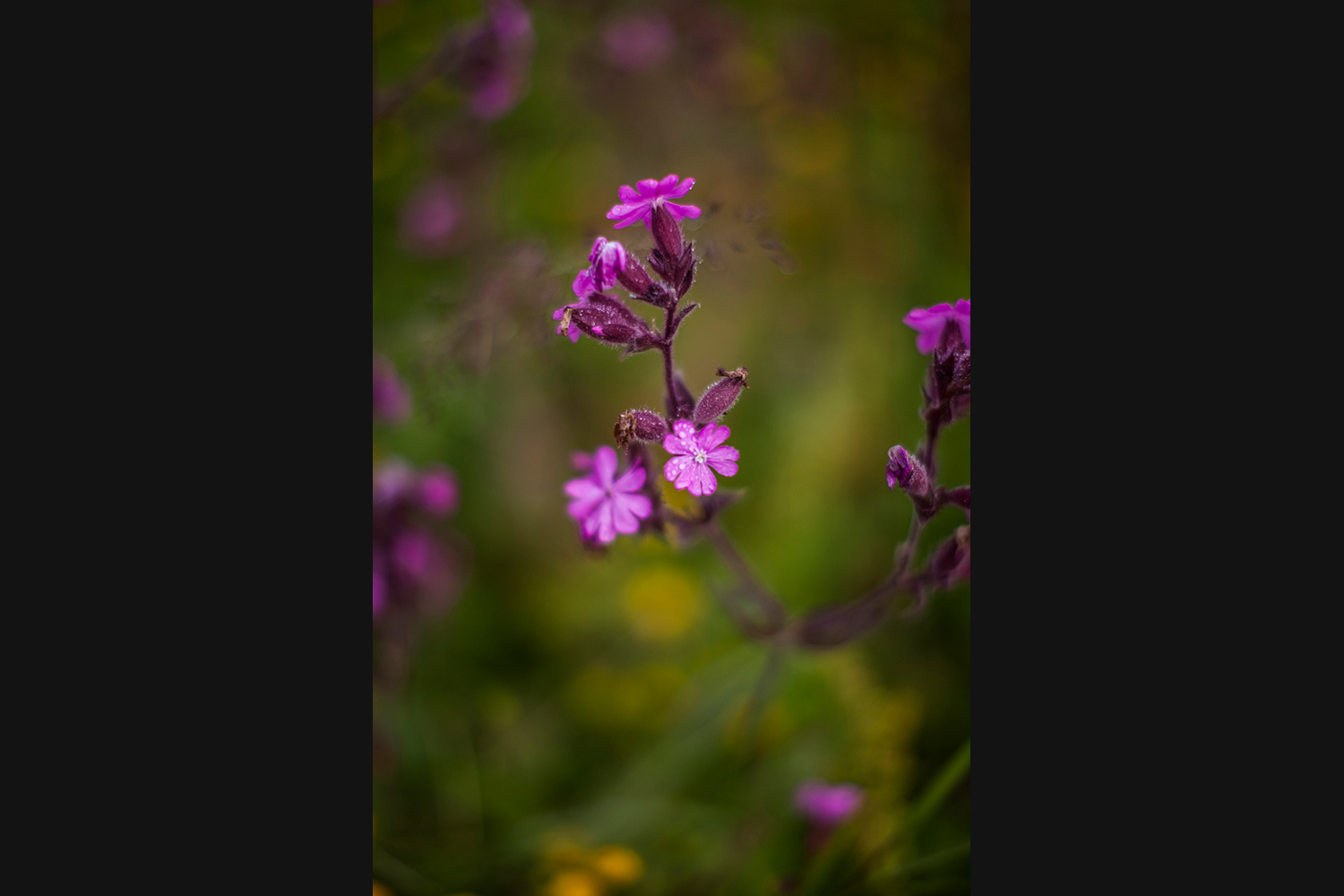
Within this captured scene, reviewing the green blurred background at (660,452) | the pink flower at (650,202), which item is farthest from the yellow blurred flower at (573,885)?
the pink flower at (650,202)

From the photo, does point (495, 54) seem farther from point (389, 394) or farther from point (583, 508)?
point (583, 508)

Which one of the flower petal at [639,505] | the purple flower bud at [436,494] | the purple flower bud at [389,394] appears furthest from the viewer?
the purple flower bud at [389,394]

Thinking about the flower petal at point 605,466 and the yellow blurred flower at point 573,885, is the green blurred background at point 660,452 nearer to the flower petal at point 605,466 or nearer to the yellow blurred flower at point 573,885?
the yellow blurred flower at point 573,885

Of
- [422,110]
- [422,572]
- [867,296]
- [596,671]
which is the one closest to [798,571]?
[596,671]

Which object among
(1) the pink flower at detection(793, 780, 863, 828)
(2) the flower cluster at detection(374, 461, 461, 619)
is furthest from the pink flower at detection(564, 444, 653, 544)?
(1) the pink flower at detection(793, 780, 863, 828)

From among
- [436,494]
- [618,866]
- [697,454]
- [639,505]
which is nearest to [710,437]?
[697,454]
